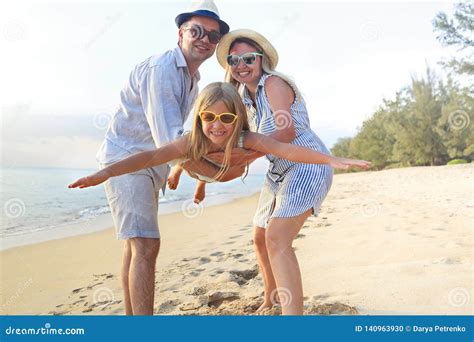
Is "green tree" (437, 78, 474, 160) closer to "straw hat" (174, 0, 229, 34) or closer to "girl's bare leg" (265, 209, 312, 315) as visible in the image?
"straw hat" (174, 0, 229, 34)

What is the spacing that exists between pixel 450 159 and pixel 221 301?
1961 cm

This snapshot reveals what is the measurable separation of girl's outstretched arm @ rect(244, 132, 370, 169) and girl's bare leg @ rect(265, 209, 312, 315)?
329mm

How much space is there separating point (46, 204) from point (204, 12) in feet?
28.0

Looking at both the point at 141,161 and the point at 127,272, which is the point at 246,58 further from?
the point at 127,272

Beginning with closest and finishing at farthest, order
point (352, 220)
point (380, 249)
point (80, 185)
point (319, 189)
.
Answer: point (80, 185) → point (319, 189) → point (380, 249) → point (352, 220)

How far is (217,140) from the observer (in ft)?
7.88

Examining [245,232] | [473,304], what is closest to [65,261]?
[245,232]

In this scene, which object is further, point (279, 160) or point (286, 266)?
point (279, 160)

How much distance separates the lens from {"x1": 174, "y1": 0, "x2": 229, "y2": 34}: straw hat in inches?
108

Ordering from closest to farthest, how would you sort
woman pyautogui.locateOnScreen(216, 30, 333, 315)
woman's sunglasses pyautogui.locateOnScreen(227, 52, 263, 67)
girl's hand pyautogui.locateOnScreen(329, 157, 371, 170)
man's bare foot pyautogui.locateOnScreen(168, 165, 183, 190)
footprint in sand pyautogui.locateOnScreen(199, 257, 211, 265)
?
girl's hand pyautogui.locateOnScreen(329, 157, 371, 170) → woman pyautogui.locateOnScreen(216, 30, 333, 315) → woman's sunglasses pyautogui.locateOnScreen(227, 52, 263, 67) → man's bare foot pyautogui.locateOnScreen(168, 165, 183, 190) → footprint in sand pyautogui.locateOnScreen(199, 257, 211, 265)

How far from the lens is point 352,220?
21.3ft

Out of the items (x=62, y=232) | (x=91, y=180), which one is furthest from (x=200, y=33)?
(x=62, y=232)

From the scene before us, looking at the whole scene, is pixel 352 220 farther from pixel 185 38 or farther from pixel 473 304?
pixel 185 38

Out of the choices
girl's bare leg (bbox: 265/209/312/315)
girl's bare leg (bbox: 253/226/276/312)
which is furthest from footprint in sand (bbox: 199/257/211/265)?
girl's bare leg (bbox: 265/209/312/315)
